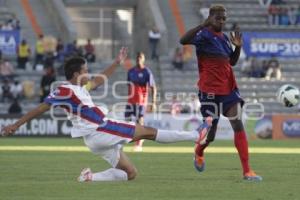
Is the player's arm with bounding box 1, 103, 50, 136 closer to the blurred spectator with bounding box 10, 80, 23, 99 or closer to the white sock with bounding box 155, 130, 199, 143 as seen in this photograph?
the white sock with bounding box 155, 130, 199, 143

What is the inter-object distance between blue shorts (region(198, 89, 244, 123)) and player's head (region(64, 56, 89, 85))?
6.55 ft

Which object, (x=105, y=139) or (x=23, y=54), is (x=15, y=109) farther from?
(x=105, y=139)

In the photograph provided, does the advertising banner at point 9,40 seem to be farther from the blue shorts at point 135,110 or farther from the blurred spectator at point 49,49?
the blue shorts at point 135,110

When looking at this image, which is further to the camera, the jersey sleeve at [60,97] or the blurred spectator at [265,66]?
the blurred spectator at [265,66]

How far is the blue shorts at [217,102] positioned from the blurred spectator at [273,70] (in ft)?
84.6

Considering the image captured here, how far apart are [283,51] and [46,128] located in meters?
12.4

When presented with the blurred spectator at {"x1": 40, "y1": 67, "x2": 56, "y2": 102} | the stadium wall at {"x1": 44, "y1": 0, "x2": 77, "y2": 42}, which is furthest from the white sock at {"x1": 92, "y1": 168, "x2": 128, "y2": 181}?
the stadium wall at {"x1": 44, "y1": 0, "x2": 77, "y2": 42}

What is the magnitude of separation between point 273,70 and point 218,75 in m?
26.3

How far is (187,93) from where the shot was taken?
38.9m

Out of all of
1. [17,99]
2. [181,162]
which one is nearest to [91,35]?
[17,99]

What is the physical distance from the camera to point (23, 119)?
514 inches

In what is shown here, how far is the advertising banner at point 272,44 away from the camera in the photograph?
41.0m

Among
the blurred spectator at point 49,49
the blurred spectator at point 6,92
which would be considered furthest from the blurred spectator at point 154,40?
the blurred spectator at point 6,92

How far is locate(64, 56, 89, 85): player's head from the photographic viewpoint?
13609mm
